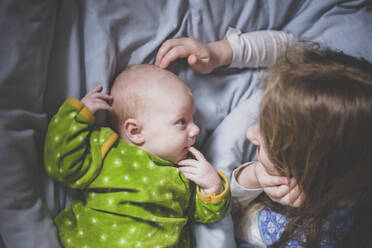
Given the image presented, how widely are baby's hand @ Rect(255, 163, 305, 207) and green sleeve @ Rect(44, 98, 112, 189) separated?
459 millimetres

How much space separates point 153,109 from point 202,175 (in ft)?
0.76

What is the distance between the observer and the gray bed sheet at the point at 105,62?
0.68 m

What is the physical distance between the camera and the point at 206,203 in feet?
2.74

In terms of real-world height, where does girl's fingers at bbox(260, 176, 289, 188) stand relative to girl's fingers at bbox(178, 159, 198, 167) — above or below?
above

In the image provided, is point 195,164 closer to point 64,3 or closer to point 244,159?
point 244,159

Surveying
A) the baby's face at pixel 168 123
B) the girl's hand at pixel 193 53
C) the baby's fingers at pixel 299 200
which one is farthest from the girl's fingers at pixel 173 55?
the baby's fingers at pixel 299 200

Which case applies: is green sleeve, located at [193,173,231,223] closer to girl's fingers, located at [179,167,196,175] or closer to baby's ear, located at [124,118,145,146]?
girl's fingers, located at [179,167,196,175]

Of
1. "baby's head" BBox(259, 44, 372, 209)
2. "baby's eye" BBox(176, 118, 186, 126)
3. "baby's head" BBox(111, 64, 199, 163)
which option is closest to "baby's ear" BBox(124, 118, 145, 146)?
"baby's head" BBox(111, 64, 199, 163)

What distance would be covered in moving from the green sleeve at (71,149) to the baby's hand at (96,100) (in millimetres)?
19

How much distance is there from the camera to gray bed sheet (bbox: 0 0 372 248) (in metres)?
0.68

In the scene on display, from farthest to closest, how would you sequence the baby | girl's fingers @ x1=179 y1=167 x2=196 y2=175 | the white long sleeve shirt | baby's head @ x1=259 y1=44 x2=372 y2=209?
1. the white long sleeve shirt
2. girl's fingers @ x1=179 y1=167 x2=196 y2=175
3. the baby
4. baby's head @ x1=259 y1=44 x2=372 y2=209

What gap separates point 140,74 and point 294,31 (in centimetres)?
67

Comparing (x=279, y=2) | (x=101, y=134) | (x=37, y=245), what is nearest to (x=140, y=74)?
(x=101, y=134)

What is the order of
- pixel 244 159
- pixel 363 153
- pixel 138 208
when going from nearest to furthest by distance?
pixel 363 153 → pixel 138 208 → pixel 244 159
